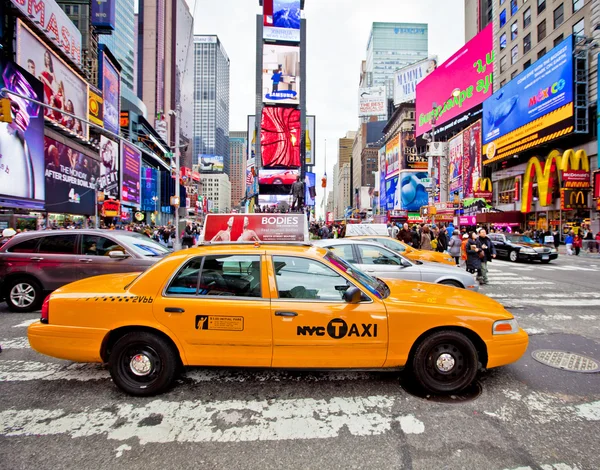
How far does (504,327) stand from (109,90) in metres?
59.1

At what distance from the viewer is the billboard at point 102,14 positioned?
6344 cm

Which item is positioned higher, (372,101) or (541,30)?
(372,101)

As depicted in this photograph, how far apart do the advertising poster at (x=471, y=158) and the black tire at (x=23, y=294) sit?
45.0 meters

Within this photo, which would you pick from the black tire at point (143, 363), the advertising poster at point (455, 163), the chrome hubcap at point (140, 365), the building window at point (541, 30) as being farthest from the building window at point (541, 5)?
the chrome hubcap at point (140, 365)

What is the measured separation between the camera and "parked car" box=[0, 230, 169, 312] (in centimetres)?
657

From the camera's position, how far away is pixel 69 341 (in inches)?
134

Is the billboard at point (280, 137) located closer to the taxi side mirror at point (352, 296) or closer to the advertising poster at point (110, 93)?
the advertising poster at point (110, 93)

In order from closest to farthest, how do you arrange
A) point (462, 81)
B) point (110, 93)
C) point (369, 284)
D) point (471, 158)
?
1. point (369, 284)
2. point (471, 158)
3. point (110, 93)
4. point (462, 81)

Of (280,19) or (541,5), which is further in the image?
(280,19)

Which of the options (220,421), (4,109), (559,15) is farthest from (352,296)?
(559,15)

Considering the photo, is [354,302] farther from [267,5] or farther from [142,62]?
[142,62]

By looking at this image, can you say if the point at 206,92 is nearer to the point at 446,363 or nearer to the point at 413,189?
the point at 413,189

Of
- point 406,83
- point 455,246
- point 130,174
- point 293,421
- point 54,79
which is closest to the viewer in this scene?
point 293,421

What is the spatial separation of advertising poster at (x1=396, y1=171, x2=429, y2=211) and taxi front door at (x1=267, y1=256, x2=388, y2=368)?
7264 cm
